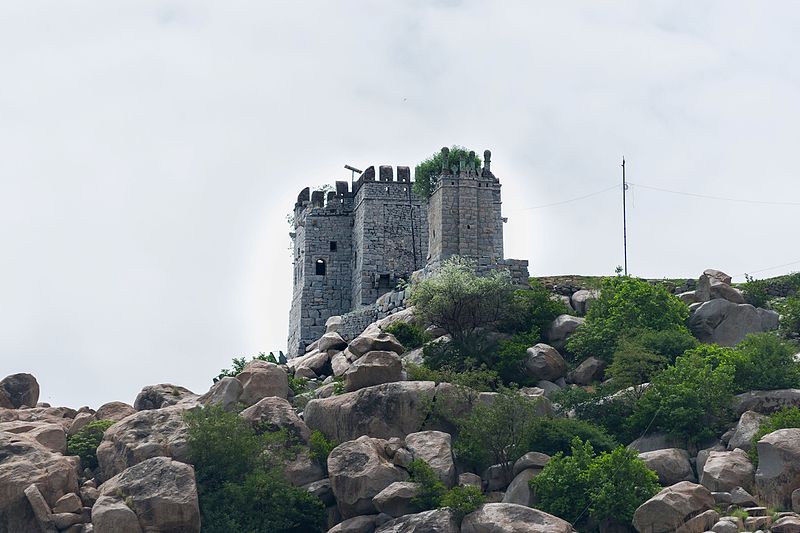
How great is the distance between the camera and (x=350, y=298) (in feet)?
272

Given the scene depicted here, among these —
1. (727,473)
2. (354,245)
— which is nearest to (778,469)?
(727,473)

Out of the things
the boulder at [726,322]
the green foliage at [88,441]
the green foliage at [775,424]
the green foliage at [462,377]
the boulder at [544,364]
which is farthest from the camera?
the boulder at [726,322]

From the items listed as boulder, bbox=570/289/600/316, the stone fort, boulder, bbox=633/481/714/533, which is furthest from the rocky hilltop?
the stone fort

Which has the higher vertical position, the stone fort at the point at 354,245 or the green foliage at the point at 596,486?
the stone fort at the point at 354,245

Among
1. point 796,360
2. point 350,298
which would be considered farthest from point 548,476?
point 350,298

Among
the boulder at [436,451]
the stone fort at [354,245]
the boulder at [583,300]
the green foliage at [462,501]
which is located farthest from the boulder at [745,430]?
the stone fort at [354,245]

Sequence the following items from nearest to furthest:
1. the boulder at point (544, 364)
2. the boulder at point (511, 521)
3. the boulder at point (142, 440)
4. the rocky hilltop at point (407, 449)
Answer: the boulder at point (511, 521)
the rocky hilltop at point (407, 449)
the boulder at point (142, 440)
the boulder at point (544, 364)

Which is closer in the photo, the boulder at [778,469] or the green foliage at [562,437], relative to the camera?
the boulder at [778,469]

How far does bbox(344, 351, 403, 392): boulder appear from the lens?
62344 millimetres

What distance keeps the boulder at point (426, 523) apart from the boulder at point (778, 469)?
9666 millimetres

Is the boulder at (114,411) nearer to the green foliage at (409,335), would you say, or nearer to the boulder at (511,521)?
the green foliage at (409,335)

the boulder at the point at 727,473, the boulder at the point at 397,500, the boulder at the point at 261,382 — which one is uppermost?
the boulder at the point at 261,382

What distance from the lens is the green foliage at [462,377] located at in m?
62.2

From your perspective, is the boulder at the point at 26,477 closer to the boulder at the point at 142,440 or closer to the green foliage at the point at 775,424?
the boulder at the point at 142,440
